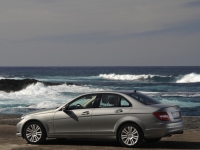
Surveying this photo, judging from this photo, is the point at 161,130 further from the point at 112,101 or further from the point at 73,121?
the point at 73,121

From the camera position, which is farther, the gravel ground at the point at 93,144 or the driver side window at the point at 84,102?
the driver side window at the point at 84,102

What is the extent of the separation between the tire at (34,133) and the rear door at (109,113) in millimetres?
1439

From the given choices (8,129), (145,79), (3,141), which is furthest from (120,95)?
(145,79)

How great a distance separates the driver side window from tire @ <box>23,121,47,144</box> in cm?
96

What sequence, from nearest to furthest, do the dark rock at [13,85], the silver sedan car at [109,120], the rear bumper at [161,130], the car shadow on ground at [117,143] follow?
the rear bumper at [161,130] → the silver sedan car at [109,120] → the car shadow on ground at [117,143] → the dark rock at [13,85]

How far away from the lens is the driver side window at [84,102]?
13273mm

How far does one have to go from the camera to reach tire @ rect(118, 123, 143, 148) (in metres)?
12.5

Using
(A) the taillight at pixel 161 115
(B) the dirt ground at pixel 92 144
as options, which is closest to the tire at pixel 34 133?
(B) the dirt ground at pixel 92 144

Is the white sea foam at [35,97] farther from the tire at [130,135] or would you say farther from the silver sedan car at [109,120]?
the tire at [130,135]

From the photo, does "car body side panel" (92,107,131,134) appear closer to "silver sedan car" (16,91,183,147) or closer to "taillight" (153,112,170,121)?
"silver sedan car" (16,91,183,147)

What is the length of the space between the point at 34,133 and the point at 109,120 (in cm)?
214

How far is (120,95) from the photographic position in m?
13.0

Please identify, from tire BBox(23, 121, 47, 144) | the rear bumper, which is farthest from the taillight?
tire BBox(23, 121, 47, 144)

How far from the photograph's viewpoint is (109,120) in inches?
504
